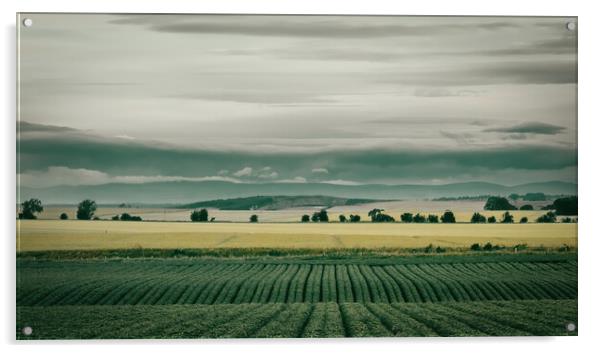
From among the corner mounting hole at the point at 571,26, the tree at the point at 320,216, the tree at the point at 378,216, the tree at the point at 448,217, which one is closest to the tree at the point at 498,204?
the tree at the point at 448,217

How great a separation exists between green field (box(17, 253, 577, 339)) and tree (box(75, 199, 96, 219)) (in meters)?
0.37

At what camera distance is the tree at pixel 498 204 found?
6277mm

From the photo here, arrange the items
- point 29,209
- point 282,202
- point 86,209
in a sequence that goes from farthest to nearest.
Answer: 1. point 282,202
2. point 86,209
3. point 29,209

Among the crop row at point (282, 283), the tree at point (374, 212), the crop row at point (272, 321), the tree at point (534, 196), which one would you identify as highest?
the tree at point (534, 196)

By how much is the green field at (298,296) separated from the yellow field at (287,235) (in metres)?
0.13

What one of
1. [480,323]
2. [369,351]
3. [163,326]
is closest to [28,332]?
[163,326]

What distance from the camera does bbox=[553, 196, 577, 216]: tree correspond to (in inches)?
245

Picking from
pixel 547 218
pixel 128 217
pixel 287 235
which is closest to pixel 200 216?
pixel 128 217

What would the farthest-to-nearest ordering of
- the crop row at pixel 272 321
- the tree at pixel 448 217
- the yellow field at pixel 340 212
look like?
the tree at pixel 448 217 < the yellow field at pixel 340 212 < the crop row at pixel 272 321

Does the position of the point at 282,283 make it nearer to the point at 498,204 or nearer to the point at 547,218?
the point at 498,204

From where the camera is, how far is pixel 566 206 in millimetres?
6223

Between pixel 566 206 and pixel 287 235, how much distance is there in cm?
230

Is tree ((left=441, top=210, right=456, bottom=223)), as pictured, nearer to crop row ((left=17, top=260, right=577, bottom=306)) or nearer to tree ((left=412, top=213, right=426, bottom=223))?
tree ((left=412, top=213, right=426, bottom=223))

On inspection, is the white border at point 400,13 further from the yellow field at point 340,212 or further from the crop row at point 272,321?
the yellow field at point 340,212
